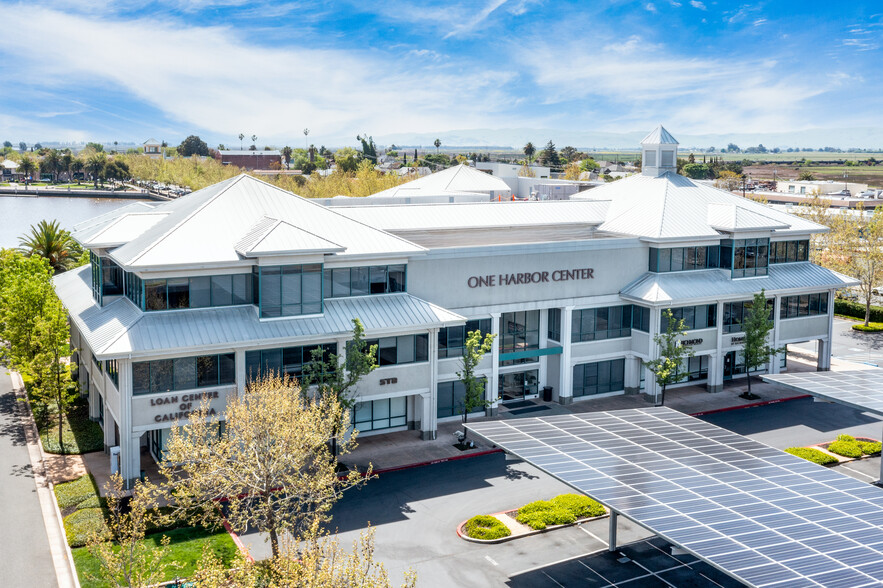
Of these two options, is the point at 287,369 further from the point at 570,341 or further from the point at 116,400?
the point at 570,341

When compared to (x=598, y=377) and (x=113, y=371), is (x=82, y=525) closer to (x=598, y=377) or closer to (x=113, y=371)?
(x=113, y=371)

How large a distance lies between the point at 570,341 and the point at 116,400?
92.7 ft

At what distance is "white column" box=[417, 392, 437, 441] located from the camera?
157 feet

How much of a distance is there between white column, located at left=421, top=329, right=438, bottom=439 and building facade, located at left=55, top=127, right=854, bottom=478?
0.13 meters

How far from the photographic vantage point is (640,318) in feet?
184

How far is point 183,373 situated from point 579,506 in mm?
20223

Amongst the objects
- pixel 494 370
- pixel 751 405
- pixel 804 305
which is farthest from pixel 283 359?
pixel 804 305

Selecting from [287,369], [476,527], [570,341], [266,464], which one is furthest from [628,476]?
[570,341]

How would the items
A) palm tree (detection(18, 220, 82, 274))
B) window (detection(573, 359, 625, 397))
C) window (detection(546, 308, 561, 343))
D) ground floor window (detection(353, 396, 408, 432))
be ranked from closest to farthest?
ground floor window (detection(353, 396, 408, 432)), window (detection(546, 308, 561, 343)), window (detection(573, 359, 625, 397)), palm tree (detection(18, 220, 82, 274))

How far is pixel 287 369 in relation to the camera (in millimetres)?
43688

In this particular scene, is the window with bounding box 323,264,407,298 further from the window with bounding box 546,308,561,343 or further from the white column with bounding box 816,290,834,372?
the white column with bounding box 816,290,834,372

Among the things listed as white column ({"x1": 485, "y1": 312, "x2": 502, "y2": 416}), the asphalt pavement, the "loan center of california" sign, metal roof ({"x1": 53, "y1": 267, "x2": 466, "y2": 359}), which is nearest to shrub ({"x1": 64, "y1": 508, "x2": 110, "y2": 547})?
the asphalt pavement

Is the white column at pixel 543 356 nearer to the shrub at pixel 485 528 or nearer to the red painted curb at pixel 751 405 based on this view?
the red painted curb at pixel 751 405

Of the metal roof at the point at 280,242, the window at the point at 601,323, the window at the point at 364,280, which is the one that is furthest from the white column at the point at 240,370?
the window at the point at 601,323
